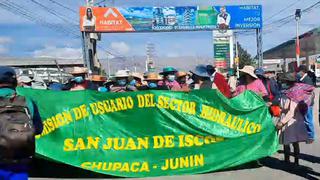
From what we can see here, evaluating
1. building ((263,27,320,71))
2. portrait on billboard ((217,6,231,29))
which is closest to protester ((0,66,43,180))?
portrait on billboard ((217,6,231,29))

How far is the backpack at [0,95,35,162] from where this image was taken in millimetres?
3396

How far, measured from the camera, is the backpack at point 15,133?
3.40 m

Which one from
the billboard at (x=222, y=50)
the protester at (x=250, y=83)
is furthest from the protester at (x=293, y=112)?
the billboard at (x=222, y=50)

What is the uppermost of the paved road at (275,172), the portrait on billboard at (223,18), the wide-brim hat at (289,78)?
the portrait on billboard at (223,18)

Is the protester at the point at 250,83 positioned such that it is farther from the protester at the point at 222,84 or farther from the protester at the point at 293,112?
the protester at the point at 293,112

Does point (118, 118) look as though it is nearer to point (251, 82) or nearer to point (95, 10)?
point (251, 82)

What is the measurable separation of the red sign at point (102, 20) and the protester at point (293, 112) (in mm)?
21747

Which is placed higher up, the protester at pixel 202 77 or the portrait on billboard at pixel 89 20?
the portrait on billboard at pixel 89 20

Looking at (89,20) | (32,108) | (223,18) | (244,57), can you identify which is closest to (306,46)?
(223,18)

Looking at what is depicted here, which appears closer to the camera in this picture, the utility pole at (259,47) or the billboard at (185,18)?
the billboard at (185,18)

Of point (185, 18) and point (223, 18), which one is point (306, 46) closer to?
point (223, 18)

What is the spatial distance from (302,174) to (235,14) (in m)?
23.0

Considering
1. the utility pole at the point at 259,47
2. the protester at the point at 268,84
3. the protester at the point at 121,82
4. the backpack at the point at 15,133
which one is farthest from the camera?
the utility pole at the point at 259,47

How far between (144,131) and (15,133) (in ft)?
12.2
